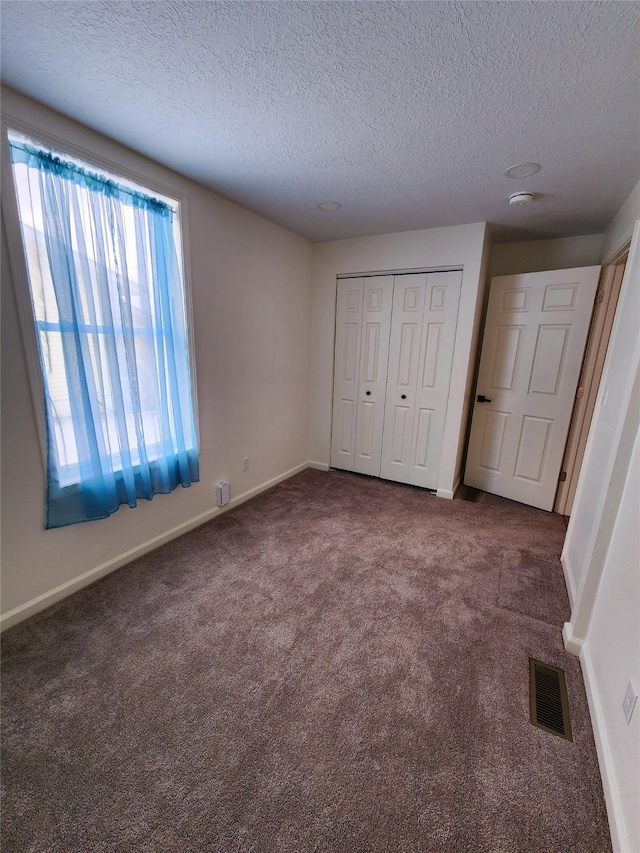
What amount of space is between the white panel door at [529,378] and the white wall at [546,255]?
0.43 metres

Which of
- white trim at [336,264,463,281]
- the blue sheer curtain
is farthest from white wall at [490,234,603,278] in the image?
the blue sheer curtain

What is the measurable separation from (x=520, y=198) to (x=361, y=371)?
1.87 m

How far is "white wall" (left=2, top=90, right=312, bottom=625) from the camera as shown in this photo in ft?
5.38

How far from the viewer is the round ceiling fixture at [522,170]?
6.17ft

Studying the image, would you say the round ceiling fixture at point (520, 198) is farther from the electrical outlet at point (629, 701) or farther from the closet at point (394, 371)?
the electrical outlet at point (629, 701)

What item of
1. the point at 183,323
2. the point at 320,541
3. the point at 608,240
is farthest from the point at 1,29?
the point at 608,240

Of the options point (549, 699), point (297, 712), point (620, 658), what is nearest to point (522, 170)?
point (620, 658)

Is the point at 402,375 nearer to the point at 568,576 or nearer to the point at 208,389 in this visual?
the point at 208,389

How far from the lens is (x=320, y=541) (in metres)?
2.54

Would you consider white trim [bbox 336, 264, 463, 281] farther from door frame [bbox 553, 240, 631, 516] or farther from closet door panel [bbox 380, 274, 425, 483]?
door frame [bbox 553, 240, 631, 516]

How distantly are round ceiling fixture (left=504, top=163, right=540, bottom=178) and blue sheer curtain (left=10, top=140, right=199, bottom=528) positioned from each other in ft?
6.70

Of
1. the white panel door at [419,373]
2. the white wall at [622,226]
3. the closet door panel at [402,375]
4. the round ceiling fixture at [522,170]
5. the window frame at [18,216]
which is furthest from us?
the closet door panel at [402,375]

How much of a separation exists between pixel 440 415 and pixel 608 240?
1.88 metres

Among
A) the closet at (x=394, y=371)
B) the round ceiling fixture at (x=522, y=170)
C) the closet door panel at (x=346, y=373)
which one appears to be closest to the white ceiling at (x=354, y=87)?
the round ceiling fixture at (x=522, y=170)
